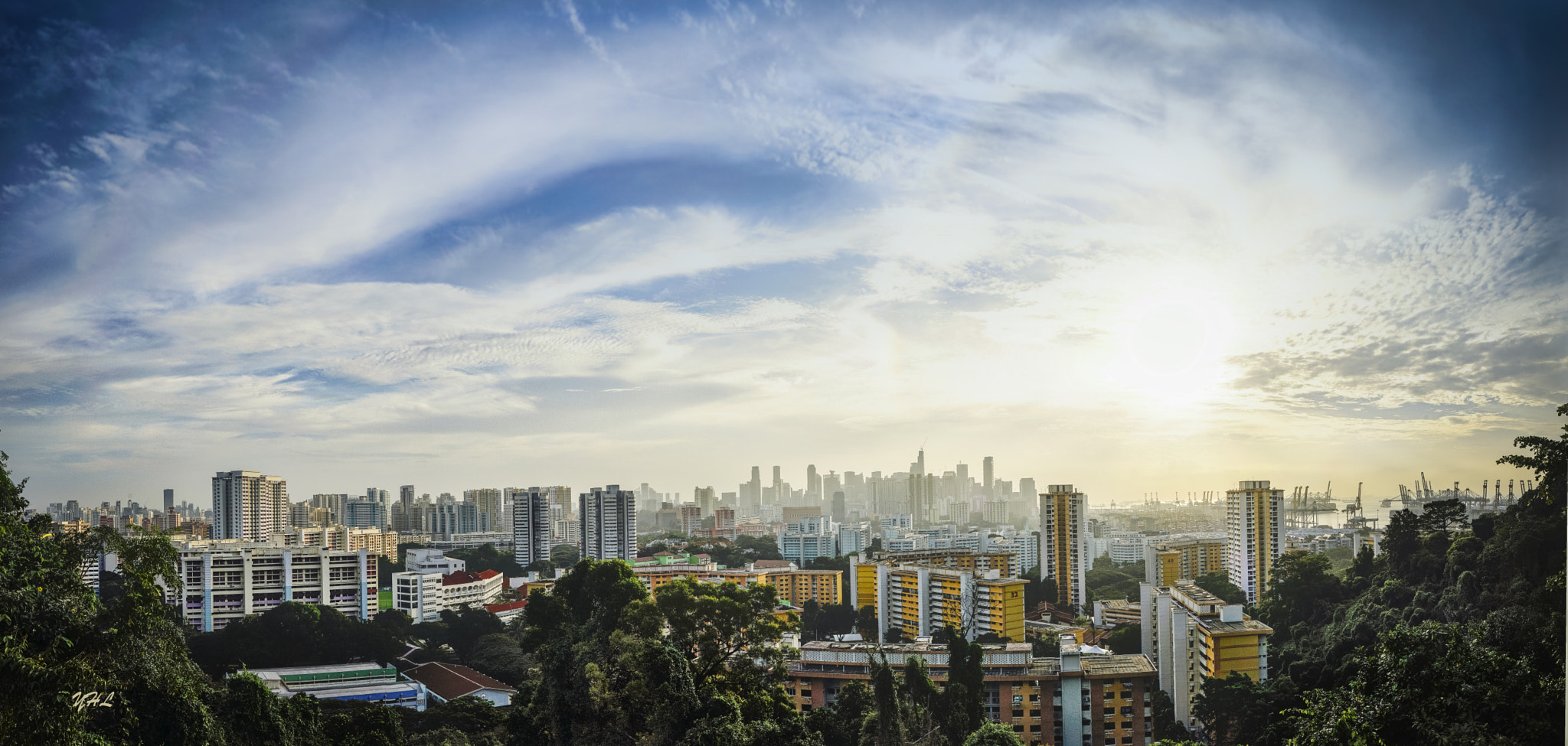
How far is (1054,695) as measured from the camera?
9.12 meters

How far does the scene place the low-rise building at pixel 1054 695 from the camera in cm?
905

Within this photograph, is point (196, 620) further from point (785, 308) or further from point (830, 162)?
point (830, 162)

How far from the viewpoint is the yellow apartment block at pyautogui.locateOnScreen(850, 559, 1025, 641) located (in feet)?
45.0

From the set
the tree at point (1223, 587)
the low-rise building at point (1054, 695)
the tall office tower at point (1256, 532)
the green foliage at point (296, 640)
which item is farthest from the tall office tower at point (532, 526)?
the tall office tower at point (1256, 532)

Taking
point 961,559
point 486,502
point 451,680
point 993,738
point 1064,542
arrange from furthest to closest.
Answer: point 486,502 → point 961,559 → point 1064,542 → point 451,680 → point 993,738

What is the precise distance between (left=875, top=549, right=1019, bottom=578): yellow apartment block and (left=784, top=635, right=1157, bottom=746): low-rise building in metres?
8.15

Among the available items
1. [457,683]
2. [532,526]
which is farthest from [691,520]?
[457,683]

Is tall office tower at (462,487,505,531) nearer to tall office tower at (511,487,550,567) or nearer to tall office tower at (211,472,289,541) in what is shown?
tall office tower at (511,487,550,567)

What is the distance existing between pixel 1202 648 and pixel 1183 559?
1059 cm

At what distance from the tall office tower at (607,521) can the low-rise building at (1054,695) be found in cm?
799

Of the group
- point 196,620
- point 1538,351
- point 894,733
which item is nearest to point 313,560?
point 196,620

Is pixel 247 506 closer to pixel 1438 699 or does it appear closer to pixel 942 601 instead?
pixel 942 601

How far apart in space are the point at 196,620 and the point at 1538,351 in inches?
546

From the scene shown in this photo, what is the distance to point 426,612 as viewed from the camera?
1366cm
